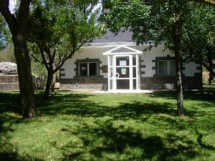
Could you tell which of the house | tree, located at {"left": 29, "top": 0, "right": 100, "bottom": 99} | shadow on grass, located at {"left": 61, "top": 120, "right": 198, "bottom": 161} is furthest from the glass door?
shadow on grass, located at {"left": 61, "top": 120, "right": 198, "bottom": 161}

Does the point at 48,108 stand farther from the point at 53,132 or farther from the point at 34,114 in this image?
the point at 53,132

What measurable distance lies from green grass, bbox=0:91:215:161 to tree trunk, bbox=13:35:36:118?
16.1 inches

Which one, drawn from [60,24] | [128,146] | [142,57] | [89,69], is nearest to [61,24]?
[60,24]

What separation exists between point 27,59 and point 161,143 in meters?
4.95

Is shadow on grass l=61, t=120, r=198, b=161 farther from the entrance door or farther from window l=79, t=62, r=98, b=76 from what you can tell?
window l=79, t=62, r=98, b=76

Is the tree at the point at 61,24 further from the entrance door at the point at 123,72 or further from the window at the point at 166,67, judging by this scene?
the window at the point at 166,67

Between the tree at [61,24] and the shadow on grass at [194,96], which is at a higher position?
the tree at [61,24]

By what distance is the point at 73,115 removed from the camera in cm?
1054

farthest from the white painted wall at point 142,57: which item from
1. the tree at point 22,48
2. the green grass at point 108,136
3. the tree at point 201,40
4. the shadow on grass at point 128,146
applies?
the shadow on grass at point 128,146

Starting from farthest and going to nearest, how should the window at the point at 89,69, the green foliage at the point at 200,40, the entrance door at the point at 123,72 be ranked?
the window at the point at 89,69
the entrance door at the point at 123,72
the green foliage at the point at 200,40

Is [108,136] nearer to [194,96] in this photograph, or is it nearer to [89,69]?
[194,96]

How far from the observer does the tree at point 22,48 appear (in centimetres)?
973

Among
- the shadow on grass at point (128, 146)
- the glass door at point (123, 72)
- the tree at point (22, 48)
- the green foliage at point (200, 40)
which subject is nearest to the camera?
the shadow on grass at point (128, 146)

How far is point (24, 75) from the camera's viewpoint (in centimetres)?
991
